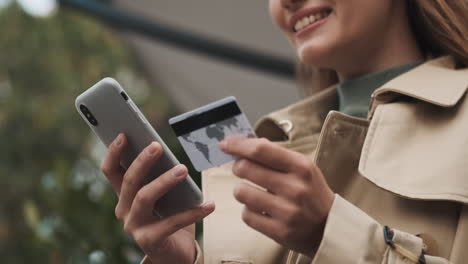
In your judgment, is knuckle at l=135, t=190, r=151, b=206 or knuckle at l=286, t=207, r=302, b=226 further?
knuckle at l=135, t=190, r=151, b=206

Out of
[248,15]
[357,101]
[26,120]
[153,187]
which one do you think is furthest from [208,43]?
[26,120]

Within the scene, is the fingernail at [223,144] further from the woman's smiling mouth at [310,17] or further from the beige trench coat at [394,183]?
the woman's smiling mouth at [310,17]

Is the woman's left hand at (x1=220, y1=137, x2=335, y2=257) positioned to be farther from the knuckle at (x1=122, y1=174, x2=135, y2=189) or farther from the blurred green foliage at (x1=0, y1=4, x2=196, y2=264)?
Answer: the blurred green foliage at (x1=0, y1=4, x2=196, y2=264)

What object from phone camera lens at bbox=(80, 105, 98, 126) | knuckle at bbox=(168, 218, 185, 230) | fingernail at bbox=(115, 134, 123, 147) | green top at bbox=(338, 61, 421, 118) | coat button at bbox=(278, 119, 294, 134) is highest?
phone camera lens at bbox=(80, 105, 98, 126)

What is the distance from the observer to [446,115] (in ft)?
6.25

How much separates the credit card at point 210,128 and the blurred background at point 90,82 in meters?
1.79

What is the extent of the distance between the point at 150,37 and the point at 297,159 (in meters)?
4.15

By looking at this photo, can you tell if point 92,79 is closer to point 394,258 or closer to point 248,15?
point 248,15

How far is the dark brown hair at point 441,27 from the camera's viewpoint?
2.10 meters

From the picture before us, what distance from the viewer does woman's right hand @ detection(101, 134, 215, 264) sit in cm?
165

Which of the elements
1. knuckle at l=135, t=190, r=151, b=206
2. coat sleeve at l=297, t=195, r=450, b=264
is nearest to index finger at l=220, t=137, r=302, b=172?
coat sleeve at l=297, t=195, r=450, b=264

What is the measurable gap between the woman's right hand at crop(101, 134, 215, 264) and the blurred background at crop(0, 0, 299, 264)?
154cm

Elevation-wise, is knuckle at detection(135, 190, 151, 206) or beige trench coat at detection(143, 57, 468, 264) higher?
knuckle at detection(135, 190, 151, 206)

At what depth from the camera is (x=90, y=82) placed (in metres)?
10.4
